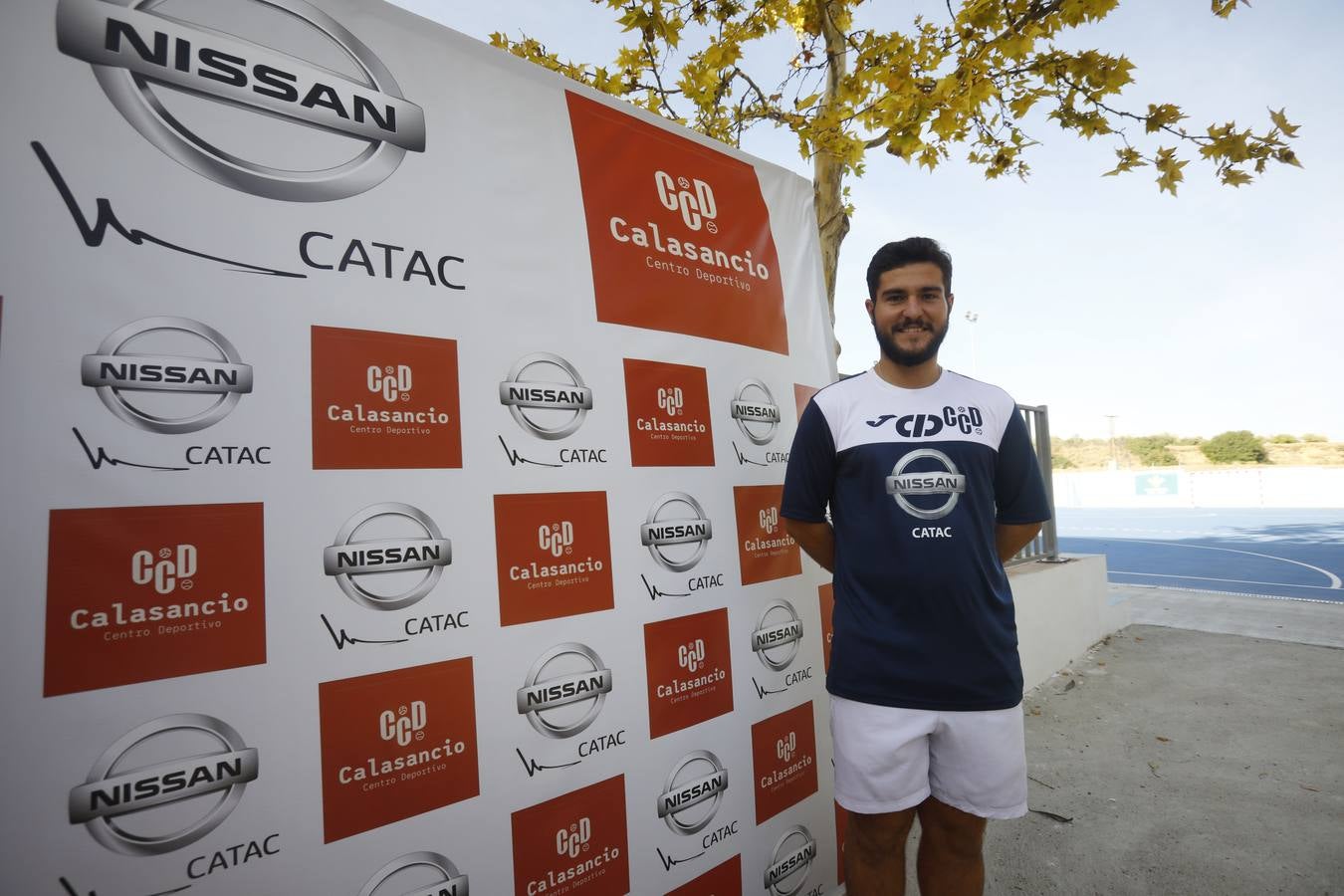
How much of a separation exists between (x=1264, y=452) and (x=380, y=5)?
49.0 meters

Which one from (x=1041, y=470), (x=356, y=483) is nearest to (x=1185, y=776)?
(x=1041, y=470)

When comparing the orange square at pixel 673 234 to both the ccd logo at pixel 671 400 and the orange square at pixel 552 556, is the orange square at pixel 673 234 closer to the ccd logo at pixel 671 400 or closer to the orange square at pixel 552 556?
the ccd logo at pixel 671 400

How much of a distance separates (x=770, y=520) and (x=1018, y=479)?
2.53ft

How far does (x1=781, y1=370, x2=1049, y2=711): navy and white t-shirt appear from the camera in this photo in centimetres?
149

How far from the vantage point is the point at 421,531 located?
4.29 ft

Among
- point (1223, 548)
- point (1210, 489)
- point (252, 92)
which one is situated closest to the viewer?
point (252, 92)

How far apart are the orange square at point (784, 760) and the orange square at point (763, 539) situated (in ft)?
1.57

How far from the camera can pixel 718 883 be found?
1.75m

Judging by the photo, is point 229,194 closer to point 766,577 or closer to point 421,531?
point 421,531

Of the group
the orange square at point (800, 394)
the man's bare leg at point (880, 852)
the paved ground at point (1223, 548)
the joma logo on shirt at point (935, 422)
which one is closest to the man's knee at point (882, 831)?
the man's bare leg at point (880, 852)

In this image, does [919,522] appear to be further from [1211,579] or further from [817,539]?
[1211,579]

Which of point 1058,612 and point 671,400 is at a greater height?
point 671,400

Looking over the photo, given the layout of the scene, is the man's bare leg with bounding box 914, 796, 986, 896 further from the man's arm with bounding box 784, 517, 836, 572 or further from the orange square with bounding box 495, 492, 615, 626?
the orange square with bounding box 495, 492, 615, 626

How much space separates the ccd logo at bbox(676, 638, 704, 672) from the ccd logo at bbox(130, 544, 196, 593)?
118cm
